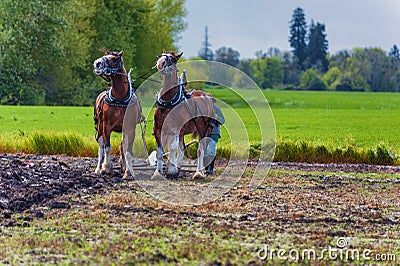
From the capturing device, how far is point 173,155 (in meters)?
12.9

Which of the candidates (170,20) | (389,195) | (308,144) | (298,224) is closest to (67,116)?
(308,144)

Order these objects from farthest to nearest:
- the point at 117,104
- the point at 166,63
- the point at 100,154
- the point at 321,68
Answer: the point at 321,68 < the point at 100,154 < the point at 117,104 < the point at 166,63

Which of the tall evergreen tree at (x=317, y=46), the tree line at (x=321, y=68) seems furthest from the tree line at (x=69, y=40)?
the tall evergreen tree at (x=317, y=46)

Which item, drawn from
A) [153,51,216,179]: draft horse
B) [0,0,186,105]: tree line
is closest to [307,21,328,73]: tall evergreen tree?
[0,0,186,105]: tree line

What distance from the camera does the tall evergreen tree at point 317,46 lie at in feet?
427

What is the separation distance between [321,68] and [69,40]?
80851 millimetres

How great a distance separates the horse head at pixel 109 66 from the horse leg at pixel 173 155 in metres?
1.43

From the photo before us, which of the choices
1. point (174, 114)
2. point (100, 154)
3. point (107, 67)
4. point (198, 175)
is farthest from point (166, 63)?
point (100, 154)

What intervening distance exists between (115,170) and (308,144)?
5454 millimetres

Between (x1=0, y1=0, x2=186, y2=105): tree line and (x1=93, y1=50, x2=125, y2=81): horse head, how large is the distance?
1309 inches

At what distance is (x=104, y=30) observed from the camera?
56969 millimetres

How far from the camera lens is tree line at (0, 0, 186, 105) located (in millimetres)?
48906

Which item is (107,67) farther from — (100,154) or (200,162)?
(200,162)

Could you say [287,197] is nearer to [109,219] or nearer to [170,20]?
[109,219]
